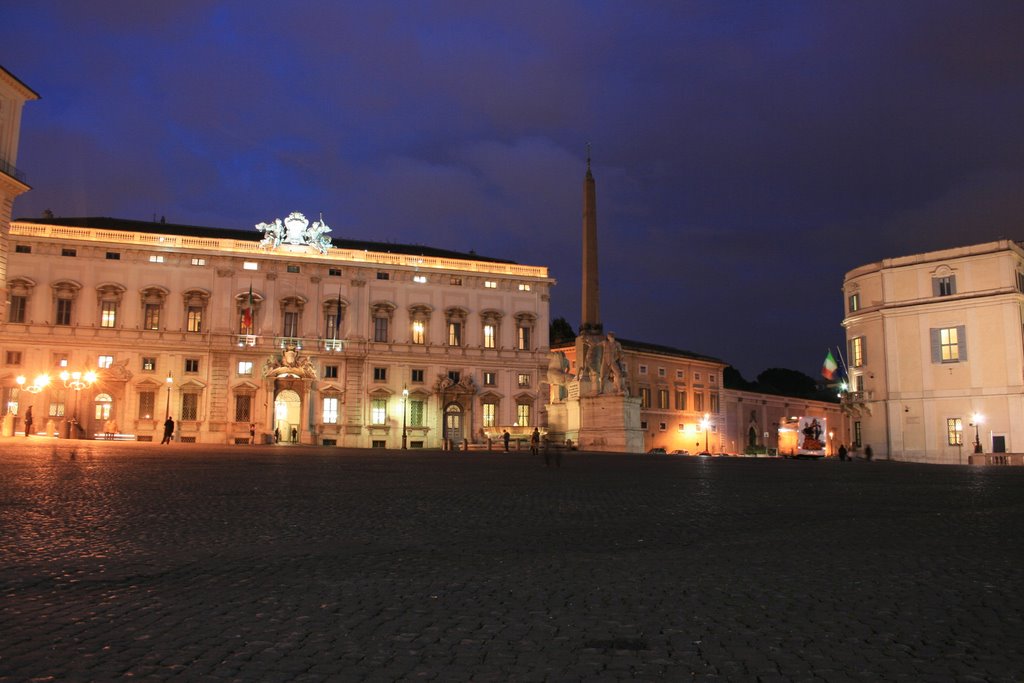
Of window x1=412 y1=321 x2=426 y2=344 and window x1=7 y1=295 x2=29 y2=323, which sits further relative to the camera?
window x1=412 y1=321 x2=426 y2=344

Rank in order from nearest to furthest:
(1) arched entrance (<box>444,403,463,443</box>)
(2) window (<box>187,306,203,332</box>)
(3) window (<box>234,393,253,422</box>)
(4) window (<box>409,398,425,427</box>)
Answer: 1. (3) window (<box>234,393,253,422</box>)
2. (2) window (<box>187,306,203,332</box>)
3. (4) window (<box>409,398,425,427</box>)
4. (1) arched entrance (<box>444,403,463,443</box>)

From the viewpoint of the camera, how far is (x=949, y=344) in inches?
1779

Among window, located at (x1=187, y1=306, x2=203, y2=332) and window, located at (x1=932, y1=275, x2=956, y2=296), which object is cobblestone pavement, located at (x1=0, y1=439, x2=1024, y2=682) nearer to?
window, located at (x1=932, y1=275, x2=956, y2=296)

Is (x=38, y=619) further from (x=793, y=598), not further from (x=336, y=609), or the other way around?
(x=793, y=598)

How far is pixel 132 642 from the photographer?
3.77 meters

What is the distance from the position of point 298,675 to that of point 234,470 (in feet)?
49.1

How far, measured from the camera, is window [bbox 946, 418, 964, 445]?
43.9 meters

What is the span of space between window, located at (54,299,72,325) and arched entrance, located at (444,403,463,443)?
24.6 metres

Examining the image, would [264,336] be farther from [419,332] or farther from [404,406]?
[419,332]

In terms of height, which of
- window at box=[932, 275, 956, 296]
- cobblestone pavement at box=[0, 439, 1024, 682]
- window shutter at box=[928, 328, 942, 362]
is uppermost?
window at box=[932, 275, 956, 296]

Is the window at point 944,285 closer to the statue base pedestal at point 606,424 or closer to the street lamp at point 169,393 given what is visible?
the statue base pedestal at point 606,424

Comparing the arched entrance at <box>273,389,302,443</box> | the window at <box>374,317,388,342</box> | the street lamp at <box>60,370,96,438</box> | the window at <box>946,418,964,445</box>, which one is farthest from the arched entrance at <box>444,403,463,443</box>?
the window at <box>946,418,964,445</box>

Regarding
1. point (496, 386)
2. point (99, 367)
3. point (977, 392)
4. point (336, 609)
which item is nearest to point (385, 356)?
point (496, 386)

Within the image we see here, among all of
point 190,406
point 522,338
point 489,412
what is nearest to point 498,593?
point 190,406
